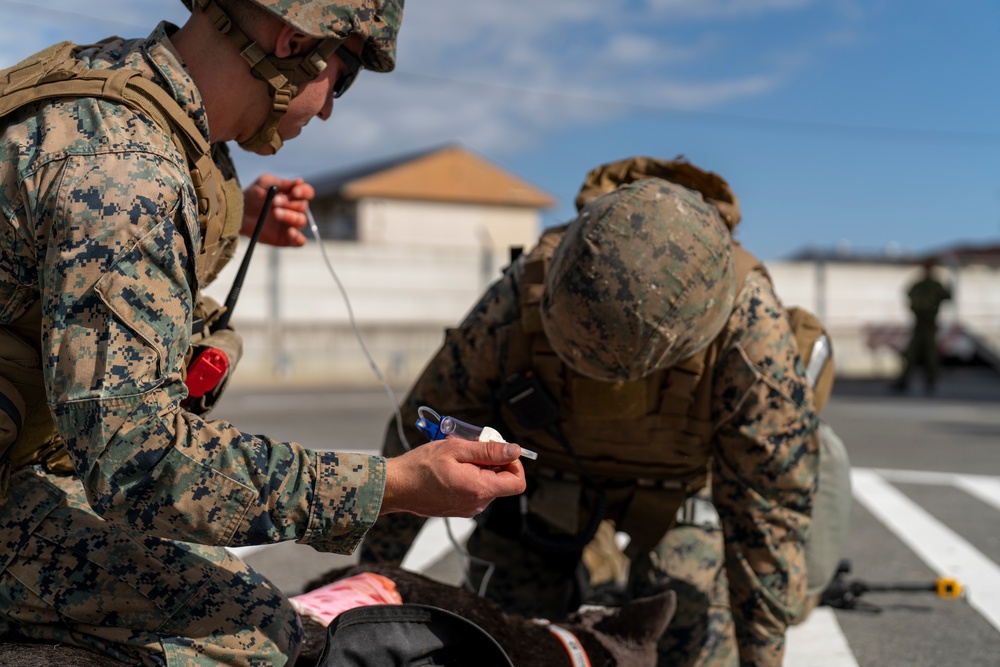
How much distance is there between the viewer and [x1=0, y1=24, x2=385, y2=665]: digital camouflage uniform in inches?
62.8

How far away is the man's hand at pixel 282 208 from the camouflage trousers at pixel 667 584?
1.31 m

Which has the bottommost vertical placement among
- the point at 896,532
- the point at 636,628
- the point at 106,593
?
the point at 896,532

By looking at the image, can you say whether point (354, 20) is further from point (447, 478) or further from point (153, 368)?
point (447, 478)

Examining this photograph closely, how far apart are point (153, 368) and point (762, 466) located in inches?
72.3

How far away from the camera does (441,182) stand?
3900 cm

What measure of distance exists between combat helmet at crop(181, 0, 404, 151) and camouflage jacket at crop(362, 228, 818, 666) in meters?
1.46

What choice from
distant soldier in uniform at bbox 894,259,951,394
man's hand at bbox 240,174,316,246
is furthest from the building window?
man's hand at bbox 240,174,316,246

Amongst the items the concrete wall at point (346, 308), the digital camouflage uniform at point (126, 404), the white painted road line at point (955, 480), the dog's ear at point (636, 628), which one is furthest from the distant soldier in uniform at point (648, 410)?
the concrete wall at point (346, 308)

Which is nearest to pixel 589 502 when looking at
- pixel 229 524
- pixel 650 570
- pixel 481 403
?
pixel 650 570

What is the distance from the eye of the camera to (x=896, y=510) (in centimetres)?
592

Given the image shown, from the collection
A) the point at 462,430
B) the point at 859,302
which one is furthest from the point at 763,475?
the point at 859,302

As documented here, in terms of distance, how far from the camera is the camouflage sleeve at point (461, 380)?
3.17 m

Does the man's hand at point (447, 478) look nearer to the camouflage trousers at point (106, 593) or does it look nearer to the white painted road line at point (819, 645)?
the camouflage trousers at point (106, 593)

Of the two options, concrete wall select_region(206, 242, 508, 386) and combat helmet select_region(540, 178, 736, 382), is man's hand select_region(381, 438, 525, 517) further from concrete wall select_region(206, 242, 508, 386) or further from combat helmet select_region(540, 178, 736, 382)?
concrete wall select_region(206, 242, 508, 386)
